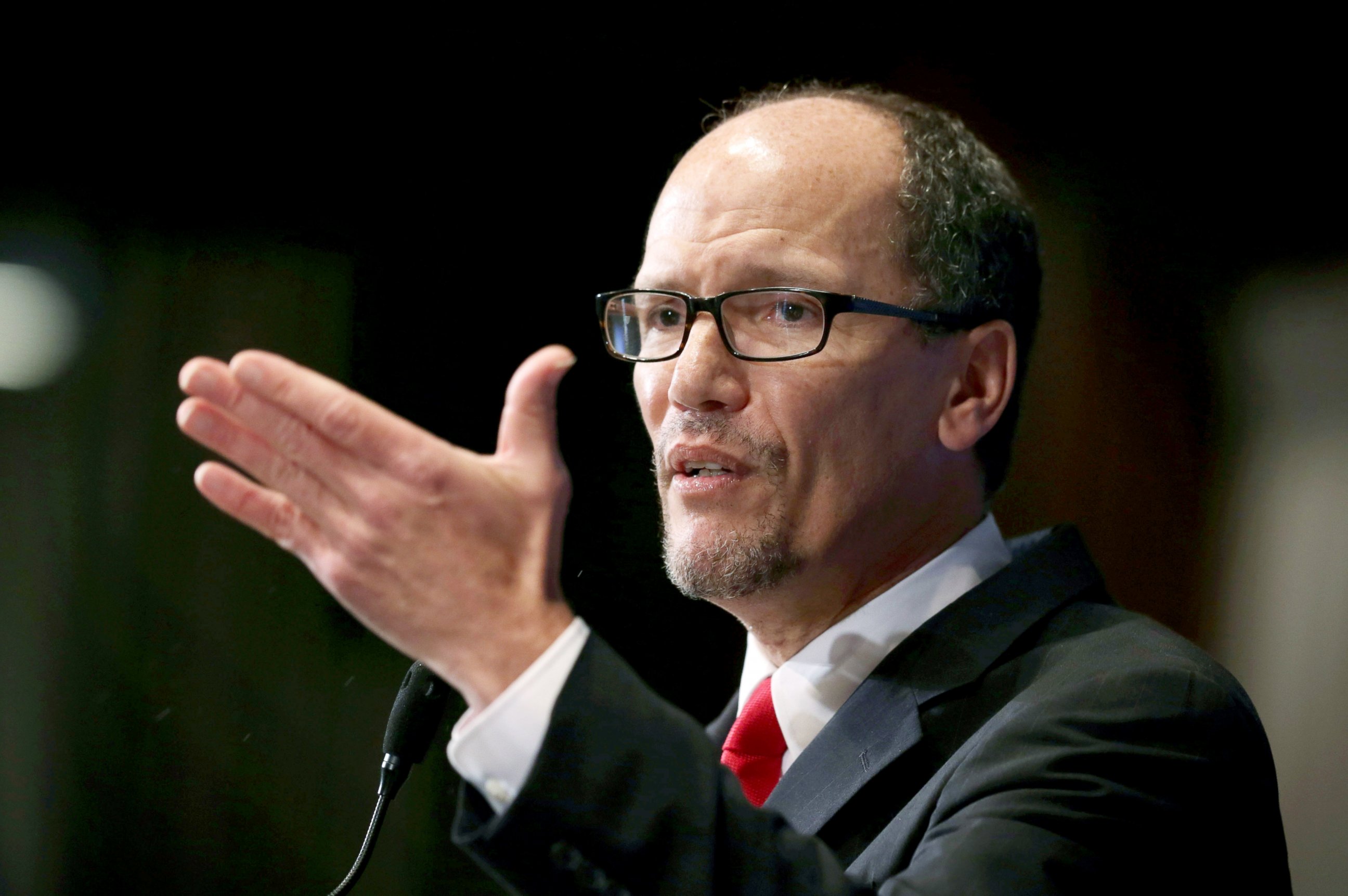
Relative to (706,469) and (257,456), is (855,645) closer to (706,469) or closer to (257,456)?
(706,469)

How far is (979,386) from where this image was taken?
71.1 inches

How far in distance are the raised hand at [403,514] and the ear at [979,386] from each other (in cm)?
98

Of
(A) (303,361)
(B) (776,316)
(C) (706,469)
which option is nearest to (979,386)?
(B) (776,316)

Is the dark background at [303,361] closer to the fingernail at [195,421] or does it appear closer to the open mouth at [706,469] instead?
the open mouth at [706,469]

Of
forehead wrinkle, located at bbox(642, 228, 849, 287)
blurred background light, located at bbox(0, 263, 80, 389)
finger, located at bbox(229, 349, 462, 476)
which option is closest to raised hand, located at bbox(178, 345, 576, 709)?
finger, located at bbox(229, 349, 462, 476)

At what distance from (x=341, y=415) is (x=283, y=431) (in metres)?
0.06

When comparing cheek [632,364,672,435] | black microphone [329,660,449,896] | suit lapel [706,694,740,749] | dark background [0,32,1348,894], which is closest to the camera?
black microphone [329,660,449,896]

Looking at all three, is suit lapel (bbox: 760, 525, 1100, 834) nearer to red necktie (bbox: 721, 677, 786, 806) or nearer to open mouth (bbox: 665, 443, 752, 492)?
red necktie (bbox: 721, 677, 786, 806)

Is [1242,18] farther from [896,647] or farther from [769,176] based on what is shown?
[896,647]

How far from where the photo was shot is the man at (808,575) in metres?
0.89

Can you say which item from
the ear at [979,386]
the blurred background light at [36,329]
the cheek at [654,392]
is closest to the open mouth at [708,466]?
the cheek at [654,392]

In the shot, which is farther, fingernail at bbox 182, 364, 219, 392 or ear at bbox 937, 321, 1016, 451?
ear at bbox 937, 321, 1016, 451

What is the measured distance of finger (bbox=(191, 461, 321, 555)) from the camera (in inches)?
36.7

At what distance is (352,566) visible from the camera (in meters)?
0.90
